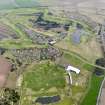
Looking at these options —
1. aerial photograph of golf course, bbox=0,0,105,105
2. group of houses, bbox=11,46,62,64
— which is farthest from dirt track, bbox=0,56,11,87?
group of houses, bbox=11,46,62,64

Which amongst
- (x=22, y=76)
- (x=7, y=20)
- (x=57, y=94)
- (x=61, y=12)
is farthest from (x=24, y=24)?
(x=57, y=94)

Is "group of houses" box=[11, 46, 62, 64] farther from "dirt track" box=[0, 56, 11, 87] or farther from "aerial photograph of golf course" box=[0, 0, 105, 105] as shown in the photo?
"dirt track" box=[0, 56, 11, 87]

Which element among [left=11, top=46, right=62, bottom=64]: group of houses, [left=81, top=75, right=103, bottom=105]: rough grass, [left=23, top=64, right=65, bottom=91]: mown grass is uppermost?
[left=11, top=46, right=62, bottom=64]: group of houses

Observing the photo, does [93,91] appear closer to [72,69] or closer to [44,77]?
[72,69]

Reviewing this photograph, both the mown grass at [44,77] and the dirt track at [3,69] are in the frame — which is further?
the dirt track at [3,69]

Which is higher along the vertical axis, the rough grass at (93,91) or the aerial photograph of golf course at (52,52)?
the aerial photograph of golf course at (52,52)

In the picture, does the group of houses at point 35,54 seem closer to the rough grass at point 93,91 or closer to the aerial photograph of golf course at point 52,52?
the aerial photograph of golf course at point 52,52

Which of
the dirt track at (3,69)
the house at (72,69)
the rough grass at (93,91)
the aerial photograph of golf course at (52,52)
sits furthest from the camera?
the house at (72,69)

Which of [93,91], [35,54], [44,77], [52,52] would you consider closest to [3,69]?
[44,77]

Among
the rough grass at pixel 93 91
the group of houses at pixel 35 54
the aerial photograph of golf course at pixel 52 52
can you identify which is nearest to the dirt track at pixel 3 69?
the aerial photograph of golf course at pixel 52 52
